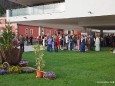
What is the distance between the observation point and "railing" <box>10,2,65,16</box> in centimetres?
3291

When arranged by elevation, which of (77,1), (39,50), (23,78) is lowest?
(23,78)

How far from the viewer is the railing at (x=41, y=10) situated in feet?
108

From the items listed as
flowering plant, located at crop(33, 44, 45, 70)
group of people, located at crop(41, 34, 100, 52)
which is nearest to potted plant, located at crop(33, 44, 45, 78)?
flowering plant, located at crop(33, 44, 45, 70)

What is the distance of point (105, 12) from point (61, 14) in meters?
5.43

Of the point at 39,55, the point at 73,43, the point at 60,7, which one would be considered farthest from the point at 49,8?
the point at 39,55

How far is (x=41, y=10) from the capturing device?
34.9 m

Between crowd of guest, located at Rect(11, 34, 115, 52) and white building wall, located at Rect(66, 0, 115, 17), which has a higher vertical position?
white building wall, located at Rect(66, 0, 115, 17)

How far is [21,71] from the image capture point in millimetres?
13461

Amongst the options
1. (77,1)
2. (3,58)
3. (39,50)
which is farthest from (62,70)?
(77,1)

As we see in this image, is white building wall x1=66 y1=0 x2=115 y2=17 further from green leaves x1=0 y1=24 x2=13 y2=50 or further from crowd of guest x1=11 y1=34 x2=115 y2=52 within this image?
green leaves x1=0 y1=24 x2=13 y2=50

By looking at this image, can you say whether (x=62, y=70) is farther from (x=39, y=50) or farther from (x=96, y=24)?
(x=96, y=24)

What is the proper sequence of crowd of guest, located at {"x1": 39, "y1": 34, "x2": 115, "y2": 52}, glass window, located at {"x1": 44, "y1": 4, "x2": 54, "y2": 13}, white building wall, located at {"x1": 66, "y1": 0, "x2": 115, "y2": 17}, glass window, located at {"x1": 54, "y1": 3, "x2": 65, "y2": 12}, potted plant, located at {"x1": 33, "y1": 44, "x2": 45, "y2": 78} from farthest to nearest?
glass window, located at {"x1": 44, "y1": 4, "x2": 54, "y2": 13}, glass window, located at {"x1": 54, "y1": 3, "x2": 65, "y2": 12}, white building wall, located at {"x1": 66, "y1": 0, "x2": 115, "y2": 17}, crowd of guest, located at {"x1": 39, "y1": 34, "x2": 115, "y2": 52}, potted plant, located at {"x1": 33, "y1": 44, "x2": 45, "y2": 78}

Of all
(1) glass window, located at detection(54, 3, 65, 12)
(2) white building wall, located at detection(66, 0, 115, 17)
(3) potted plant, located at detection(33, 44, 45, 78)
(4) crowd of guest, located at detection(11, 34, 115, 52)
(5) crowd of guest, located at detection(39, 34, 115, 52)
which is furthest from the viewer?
(1) glass window, located at detection(54, 3, 65, 12)

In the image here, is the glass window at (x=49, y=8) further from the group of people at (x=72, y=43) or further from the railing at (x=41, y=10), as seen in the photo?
the group of people at (x=72, y=43)
